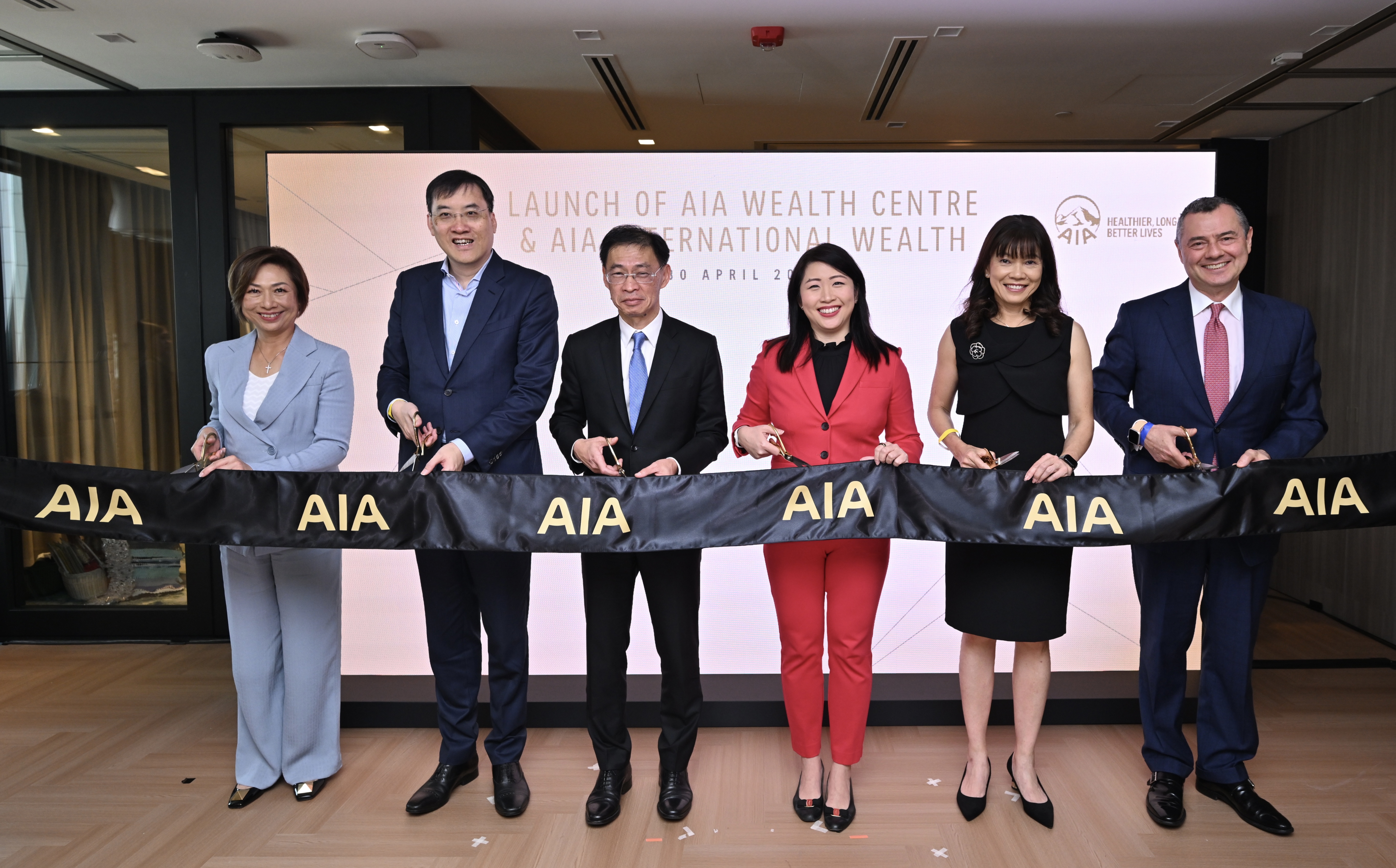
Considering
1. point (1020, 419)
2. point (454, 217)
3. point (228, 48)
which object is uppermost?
point (228, 48)

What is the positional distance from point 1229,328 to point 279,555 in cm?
288

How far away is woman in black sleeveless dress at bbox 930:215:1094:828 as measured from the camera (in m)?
2.35

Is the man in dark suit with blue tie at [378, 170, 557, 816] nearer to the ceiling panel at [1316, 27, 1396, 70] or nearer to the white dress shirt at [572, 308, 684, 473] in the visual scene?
the white dress shirt at [572, 308, 684, 473]

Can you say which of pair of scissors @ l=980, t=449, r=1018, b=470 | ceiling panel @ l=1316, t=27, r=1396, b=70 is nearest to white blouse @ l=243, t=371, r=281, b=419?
pair of scissors @ l=980, t=449, r=1018, b=470

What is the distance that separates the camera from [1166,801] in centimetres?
247

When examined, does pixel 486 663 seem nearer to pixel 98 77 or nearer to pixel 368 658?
pixel 368 658

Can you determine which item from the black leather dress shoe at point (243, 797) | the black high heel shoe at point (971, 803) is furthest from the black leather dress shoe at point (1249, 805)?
the black leather dress shoe at point (243, 797)

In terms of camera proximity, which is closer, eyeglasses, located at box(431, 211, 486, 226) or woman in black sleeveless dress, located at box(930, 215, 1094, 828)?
woman in black sleeveless dress, located at box(930, 215, 1094, 828)

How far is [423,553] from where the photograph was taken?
2547mm

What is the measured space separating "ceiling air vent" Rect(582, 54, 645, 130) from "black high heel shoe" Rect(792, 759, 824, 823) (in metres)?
3.14

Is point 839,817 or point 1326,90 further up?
point 1326,90

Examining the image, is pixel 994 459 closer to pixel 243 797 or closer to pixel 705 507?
pixel 705 507

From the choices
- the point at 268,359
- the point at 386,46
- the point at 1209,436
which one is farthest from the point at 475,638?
the point at 386,46

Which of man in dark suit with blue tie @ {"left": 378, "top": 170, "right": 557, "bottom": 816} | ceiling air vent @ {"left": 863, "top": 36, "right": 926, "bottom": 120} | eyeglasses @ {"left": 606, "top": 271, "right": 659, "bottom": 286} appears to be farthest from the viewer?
ceiling air vent @ {"left": 863, "top": 36, "right": 926, "bottom": 120}
